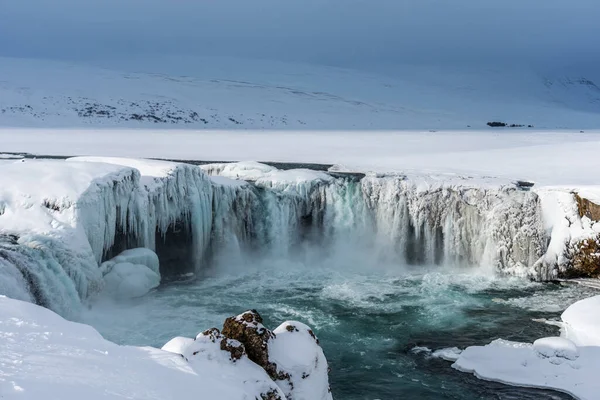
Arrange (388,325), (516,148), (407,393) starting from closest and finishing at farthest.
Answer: (407,393), (388,325), (516,148)

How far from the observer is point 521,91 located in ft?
290

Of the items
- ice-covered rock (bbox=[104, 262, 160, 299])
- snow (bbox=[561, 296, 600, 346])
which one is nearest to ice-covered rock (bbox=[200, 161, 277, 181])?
ice-covered rock (bbox=[104, 262, 160, 299])

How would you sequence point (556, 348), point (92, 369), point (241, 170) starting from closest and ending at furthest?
point (92, 369)
point (556, 348)
point (241, 170)

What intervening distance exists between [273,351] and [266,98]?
57.5 metres

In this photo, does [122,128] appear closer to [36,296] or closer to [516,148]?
[516,148]

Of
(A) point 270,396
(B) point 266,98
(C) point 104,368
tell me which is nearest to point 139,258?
(A) point 270,396

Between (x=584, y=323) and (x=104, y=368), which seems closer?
(x=104, y=368)

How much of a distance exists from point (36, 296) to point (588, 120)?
62956 millimetres

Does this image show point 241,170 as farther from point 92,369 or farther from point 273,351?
point 92,369

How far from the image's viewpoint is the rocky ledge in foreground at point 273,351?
22.1ft

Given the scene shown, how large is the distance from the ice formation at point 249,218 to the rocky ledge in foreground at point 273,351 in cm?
503

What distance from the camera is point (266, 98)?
2501 inches

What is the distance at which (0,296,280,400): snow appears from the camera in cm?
504

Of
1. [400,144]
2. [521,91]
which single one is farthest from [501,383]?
[521,91]
